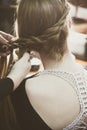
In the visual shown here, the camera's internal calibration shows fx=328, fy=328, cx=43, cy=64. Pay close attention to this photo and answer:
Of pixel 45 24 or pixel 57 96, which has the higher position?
pixel 45 24

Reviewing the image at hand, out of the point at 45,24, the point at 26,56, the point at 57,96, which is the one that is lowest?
the point at 57,96

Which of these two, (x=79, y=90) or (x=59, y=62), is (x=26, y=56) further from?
(x=79, y=90)

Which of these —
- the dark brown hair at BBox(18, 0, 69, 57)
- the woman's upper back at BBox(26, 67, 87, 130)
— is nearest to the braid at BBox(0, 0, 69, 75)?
the dark brown hair at BBox(18, 0, 69, 57)

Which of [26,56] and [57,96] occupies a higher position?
[26,56]

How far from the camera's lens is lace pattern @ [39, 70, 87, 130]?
127cm

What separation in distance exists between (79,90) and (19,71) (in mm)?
246

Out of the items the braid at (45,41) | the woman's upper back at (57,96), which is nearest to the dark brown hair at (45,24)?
the braid at (45,41)

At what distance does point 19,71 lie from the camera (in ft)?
4.06

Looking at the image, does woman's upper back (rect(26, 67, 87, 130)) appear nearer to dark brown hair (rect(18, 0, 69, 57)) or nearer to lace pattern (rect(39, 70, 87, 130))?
lace pattern (rect(39, 70, 87, 130))

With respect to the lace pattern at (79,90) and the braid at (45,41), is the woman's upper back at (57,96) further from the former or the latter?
the braid at (45,41)

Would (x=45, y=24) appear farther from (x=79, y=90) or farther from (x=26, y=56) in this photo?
(x=79, y=90)

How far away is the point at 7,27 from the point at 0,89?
1.13 m

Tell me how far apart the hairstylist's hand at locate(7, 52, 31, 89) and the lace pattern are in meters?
0.09

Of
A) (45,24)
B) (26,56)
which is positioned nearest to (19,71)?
(26,56)
